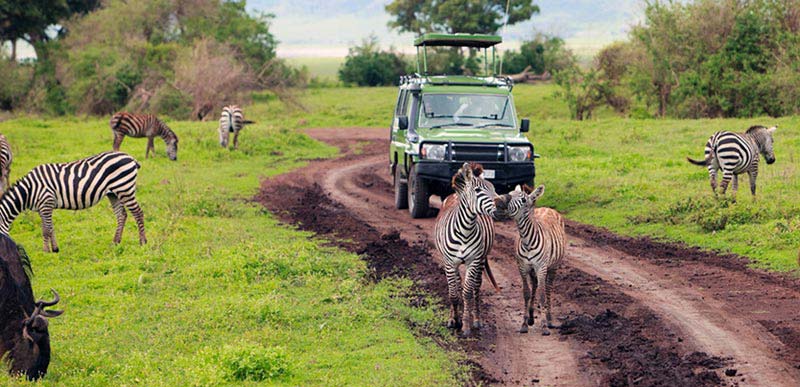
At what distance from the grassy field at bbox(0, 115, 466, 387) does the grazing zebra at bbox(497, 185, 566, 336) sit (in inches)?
47.5

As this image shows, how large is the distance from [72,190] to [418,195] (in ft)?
19.4

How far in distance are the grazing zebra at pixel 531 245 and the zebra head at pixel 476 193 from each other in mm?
110

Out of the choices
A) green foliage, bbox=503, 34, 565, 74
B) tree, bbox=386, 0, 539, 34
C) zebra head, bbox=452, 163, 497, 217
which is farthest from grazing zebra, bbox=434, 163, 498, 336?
tree, bbox=386, 0, 539, 34

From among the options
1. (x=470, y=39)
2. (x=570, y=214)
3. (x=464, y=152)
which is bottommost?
(x=570, y=214)

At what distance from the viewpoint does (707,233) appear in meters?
15.1

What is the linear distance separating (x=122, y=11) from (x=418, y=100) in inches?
1310

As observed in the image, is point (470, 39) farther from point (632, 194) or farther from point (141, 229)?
point (141, 229)

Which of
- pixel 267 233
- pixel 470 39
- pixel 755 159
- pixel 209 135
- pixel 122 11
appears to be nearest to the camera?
pixel 267 233

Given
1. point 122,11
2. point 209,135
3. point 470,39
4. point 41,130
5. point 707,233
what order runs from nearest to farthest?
point 707,233
point 470,39
point 209,135
point 41,130
point 122,11

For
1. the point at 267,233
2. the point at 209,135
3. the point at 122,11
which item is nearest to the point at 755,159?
the point at 267,233

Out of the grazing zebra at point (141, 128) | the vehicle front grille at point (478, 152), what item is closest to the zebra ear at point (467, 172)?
the vehicle front grille at point (478, 152)

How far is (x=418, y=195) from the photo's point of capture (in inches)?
674

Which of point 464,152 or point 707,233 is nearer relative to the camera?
point 707,233

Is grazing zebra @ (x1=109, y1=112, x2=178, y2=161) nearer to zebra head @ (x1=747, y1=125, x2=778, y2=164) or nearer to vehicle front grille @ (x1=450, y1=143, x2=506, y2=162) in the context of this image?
vehicle front grille @ (x1=450, y1=143, x2=506, y2=162)
